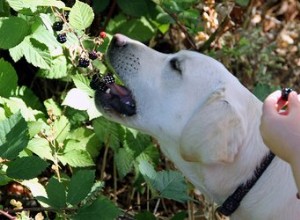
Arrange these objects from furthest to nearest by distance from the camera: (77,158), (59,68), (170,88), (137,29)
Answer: (137,29) < (59,68) < (77,158) < (170,88)

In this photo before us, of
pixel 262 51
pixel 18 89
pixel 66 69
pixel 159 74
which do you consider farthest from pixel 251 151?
pixel 262 51

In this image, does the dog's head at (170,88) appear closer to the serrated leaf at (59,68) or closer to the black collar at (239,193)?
the black collar at (239,193)

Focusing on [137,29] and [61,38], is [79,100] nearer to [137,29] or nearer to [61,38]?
[61,38]

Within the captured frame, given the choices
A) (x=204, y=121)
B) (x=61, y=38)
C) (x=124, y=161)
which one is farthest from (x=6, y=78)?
(x=204, y=121)

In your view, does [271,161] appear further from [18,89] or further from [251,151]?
[18,89]

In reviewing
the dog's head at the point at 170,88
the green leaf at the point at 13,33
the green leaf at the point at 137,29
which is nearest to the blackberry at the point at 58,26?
the green leaf at the point at 13,33

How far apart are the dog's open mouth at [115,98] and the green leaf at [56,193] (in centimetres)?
36

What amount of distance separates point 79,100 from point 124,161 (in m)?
0.42

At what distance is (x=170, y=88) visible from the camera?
2.63 m

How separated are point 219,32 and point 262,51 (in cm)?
60

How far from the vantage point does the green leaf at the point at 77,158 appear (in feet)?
9.66

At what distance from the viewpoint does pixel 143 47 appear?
273 centimetres

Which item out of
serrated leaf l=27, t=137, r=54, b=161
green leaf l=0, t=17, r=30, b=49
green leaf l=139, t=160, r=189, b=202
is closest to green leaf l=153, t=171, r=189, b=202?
green leaf l=139, t=160, r=189, b=202

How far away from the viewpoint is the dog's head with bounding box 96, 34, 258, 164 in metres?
2.52
